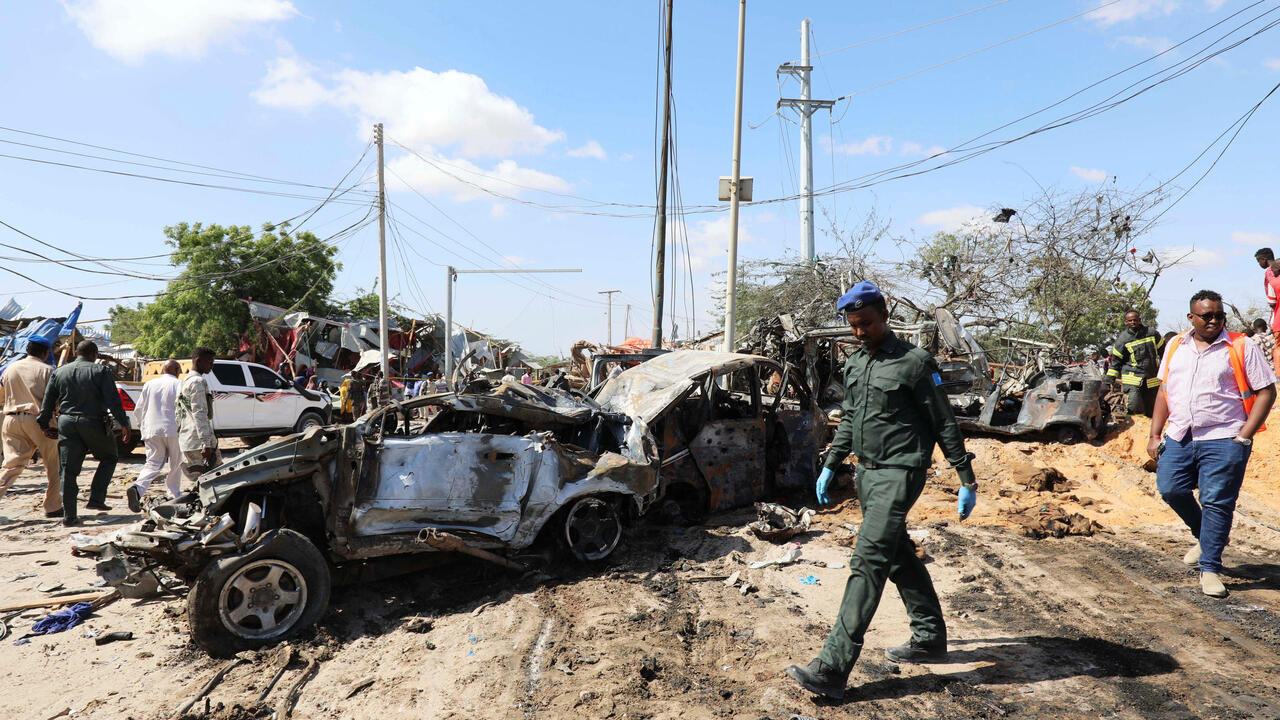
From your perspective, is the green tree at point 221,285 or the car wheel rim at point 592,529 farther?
the green tree at point 221,285

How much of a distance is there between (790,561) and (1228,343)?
325 cm

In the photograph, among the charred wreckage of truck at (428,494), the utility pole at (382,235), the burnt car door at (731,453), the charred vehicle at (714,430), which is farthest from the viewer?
the utility pole at (382,235)

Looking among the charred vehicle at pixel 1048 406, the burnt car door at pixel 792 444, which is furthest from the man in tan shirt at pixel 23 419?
the charred vehicle at pixel 1048 406

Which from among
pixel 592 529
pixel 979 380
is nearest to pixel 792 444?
pixel 592 529

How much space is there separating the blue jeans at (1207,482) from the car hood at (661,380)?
349 centimetres

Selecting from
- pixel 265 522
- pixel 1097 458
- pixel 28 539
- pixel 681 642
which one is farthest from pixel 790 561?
pixel 28 539

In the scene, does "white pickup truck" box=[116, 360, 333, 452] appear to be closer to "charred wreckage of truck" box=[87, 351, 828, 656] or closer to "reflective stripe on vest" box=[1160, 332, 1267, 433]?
"charred wreckage of truck" box=[87, 351, 828, 656]

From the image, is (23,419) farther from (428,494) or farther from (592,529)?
(592,529)

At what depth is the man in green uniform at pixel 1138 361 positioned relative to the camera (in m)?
8.71

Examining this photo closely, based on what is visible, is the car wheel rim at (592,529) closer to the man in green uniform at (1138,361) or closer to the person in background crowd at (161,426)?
the person in background crowd at (161,426)

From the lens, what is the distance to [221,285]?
2373 cm

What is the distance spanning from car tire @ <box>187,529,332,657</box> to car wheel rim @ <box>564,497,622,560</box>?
1.81m

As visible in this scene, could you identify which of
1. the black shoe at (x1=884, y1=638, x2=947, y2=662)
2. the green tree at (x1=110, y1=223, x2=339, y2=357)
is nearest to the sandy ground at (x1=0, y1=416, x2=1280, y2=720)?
the black shoe at (x1=884, y1=638, x2=947, y2=662)

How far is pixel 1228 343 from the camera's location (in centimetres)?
440
